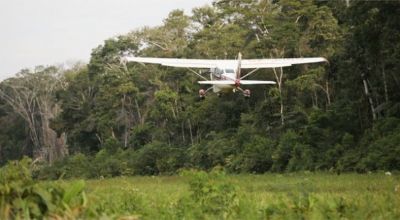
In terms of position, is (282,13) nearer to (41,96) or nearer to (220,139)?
(220,139)

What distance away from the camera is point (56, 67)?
66.4m

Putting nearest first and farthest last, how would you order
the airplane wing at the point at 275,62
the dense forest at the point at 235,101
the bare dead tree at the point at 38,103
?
the dense forest at the point at 235,101
the airplane wing at the point at 275,62
the bare dead tree at the point at 38,103

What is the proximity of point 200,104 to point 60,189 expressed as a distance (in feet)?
119

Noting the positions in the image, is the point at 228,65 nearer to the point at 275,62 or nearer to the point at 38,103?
the point at 275,62

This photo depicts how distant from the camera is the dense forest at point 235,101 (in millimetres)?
25422

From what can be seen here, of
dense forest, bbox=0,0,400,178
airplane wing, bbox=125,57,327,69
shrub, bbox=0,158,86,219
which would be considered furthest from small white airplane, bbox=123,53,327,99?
shrub, bbox=0,158,86,219

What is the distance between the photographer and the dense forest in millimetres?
25422

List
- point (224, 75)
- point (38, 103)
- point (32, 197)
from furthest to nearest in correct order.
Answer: point (38, 103) → point (224, 75) → point (32, 197)

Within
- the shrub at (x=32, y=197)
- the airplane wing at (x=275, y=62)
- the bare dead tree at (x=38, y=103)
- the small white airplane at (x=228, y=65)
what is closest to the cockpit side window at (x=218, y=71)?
the small white airplane at (x=228, y=65)

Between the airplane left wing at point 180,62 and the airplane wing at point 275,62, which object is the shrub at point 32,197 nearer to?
the airplane left wing at point 180,62

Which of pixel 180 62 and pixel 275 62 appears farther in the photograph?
pixel 180 62

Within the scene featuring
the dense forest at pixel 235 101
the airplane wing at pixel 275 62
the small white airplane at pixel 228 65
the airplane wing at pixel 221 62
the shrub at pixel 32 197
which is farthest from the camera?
the airplane wing at pixel 221 62

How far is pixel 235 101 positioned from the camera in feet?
130

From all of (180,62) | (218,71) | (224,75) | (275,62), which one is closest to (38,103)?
(180,62)
